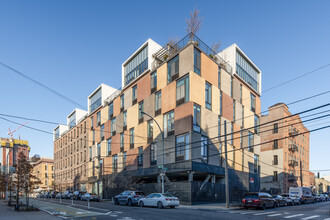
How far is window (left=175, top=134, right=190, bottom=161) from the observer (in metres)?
31.9

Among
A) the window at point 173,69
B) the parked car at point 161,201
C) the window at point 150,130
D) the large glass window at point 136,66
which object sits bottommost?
the parked car at point 161,201

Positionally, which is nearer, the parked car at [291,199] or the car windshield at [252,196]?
the car windshield at [252,196]

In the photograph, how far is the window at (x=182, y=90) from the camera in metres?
33.1

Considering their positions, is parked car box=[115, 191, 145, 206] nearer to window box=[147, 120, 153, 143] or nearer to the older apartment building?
the older apartment building

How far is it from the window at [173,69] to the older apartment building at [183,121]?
0.06m

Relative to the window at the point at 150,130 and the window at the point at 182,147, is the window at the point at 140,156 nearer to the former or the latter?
the window at the point at 150,130

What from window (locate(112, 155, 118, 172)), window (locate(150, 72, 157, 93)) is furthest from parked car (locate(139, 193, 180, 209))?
window (locate(112, 155, 118, 172))

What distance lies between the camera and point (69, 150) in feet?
245

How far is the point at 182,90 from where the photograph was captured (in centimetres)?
3381

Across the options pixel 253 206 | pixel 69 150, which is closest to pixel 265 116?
pixel 253 206

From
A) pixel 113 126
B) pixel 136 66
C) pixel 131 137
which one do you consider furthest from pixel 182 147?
pixel 113 126

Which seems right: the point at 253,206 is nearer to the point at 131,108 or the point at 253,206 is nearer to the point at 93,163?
the point at 131,108

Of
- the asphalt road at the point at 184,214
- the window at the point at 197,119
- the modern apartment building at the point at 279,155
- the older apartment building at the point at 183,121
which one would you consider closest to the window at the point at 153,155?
the older apartment building at the point at 183,121

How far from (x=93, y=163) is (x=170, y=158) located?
2896 centimetres
